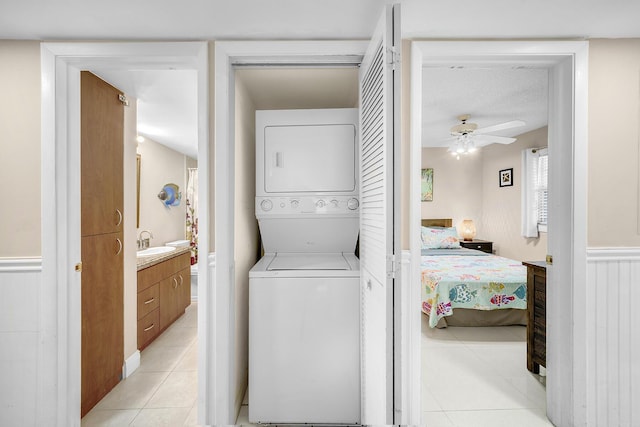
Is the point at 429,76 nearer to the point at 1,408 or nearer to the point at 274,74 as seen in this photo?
the point at 274,74

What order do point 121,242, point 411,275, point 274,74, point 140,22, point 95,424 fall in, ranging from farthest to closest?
point 121,242
point 274,74
point 95,424
point 411,275
point 140,22

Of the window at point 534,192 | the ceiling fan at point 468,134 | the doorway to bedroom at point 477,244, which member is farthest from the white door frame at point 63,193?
the window at point 534,192

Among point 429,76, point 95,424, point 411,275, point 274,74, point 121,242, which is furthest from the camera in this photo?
point 429,76

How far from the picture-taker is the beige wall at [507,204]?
444cm

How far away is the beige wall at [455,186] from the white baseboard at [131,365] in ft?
15.3

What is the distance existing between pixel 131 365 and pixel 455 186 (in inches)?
210

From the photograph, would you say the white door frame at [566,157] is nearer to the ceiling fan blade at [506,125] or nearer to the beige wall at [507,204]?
the ceiling fan blade at [506,125]

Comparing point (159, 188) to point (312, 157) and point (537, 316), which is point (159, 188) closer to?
point (312, 157)

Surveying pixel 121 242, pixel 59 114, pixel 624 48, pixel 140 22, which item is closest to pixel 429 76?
pixel 624 48

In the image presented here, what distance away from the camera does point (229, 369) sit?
1680 mm

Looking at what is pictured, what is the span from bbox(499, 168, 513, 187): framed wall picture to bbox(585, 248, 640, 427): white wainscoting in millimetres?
3513

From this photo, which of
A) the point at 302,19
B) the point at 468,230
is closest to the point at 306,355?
the point at 302,19

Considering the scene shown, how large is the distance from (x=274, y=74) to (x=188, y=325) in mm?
2865

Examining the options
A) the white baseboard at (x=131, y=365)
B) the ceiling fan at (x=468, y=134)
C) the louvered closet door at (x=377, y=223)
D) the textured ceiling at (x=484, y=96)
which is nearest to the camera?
the louvered closet door at (x=377, y=223)
